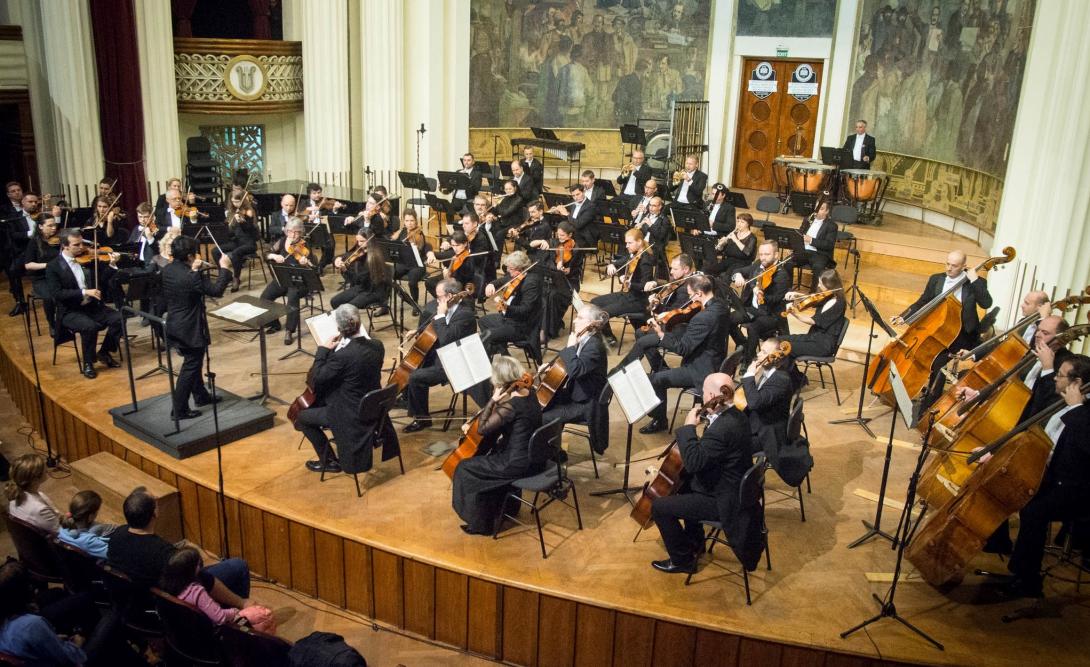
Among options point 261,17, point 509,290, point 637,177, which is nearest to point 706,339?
point 509,290

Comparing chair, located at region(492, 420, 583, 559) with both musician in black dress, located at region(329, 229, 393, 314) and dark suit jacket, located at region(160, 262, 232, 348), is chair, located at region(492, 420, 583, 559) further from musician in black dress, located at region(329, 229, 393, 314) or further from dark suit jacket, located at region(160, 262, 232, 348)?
musician in black dress, located at region(329, 229, 393, 314)

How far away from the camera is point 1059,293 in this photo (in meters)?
9.44

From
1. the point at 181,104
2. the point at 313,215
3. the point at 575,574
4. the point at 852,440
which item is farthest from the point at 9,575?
the point at 181,104

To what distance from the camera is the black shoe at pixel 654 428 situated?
324 inches

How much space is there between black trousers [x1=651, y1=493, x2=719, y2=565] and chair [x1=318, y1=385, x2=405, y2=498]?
2170 millimetres

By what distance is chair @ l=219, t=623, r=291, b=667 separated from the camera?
15.7 ft

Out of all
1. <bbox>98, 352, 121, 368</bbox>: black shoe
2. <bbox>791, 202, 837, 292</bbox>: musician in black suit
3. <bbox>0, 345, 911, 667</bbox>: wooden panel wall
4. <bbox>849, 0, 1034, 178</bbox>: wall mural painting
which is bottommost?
<bbox>0, 345, 911, 667</bbox>: wooden panel wall

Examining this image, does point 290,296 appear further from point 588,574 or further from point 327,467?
point 588,574

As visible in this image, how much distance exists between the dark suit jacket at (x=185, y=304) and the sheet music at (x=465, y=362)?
2.31 metres

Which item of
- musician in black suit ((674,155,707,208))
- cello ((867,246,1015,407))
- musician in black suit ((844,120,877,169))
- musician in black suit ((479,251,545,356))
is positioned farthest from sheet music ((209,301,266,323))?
musician in black suit ((844,120,877,169))

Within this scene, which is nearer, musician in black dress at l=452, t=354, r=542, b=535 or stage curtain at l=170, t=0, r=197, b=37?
musician in black dress at l=452, t=354, r=542, b=535

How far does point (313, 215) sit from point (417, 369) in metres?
4.18

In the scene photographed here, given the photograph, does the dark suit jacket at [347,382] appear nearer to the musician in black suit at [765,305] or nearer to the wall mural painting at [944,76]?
the musician in black suit at [765,305]

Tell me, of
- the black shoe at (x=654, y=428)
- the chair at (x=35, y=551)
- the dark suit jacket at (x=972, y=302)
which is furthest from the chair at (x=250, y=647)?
→ the dark suit jacket at (x=972, y=302)
